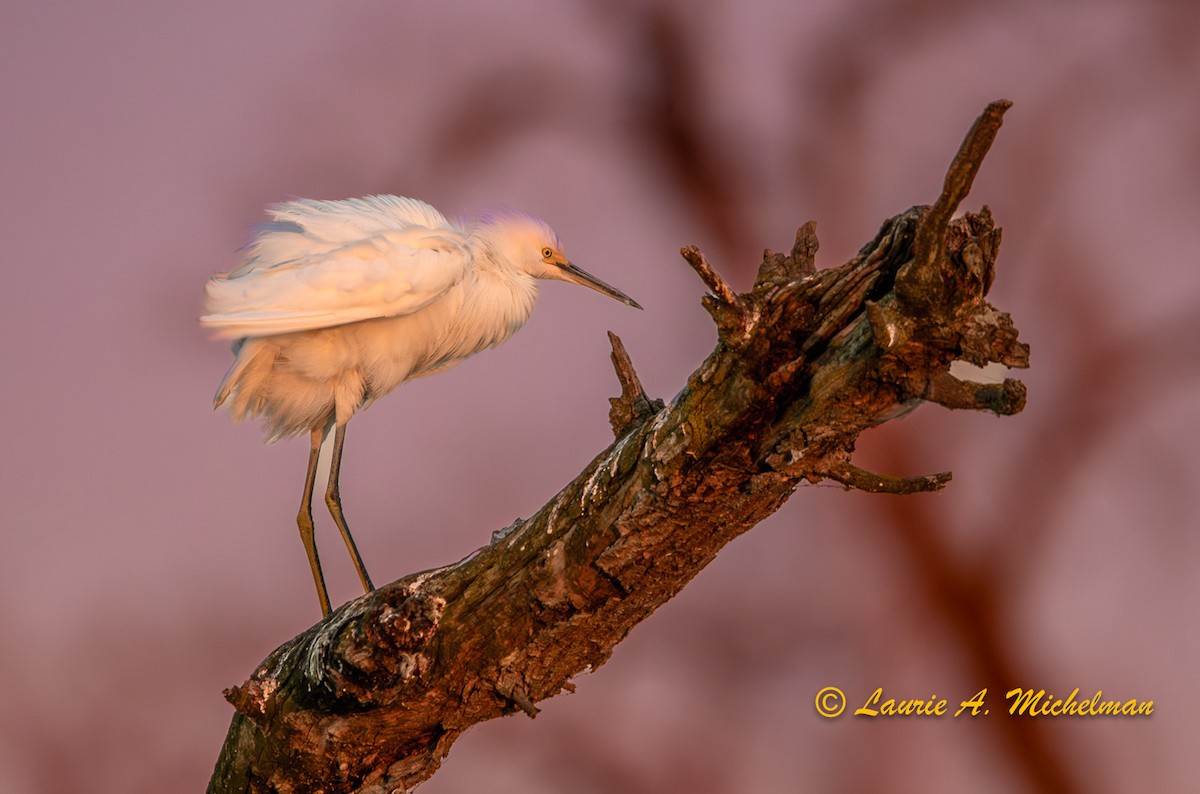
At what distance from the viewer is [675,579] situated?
1.63 m

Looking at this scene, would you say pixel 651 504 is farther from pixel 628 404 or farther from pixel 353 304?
pixel 353 304

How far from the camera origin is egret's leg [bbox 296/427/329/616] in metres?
2.93

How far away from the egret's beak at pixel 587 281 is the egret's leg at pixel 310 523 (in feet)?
2.75

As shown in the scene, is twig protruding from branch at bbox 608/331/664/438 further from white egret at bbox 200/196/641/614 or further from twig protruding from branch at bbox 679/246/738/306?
white egret at bbox 200/196/641/614

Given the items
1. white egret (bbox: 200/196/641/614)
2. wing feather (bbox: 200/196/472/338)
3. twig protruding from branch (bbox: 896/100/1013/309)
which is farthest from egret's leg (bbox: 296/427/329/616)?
twig protruding from branch (bbox: 896/100/1013/309)

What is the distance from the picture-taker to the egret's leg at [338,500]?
3027 millimetres

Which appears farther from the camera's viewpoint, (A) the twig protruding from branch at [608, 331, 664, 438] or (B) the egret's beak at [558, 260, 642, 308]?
(B) the egret's beak at [558, 260, 642, 308]

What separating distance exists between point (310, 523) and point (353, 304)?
71 cm

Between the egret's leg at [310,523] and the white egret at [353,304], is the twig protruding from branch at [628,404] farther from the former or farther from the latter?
the egret's leg at [310,523]

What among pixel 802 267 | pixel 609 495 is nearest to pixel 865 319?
pixel 802 267

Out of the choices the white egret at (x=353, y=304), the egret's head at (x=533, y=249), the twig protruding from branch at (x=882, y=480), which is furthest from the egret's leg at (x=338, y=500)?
the twig protruding from branch at (x=882, y=480)

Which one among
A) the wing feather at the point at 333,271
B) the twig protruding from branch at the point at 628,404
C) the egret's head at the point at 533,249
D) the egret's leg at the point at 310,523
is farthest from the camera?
the egret's head at the point at 533,249

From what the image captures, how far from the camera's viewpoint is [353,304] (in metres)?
2.71

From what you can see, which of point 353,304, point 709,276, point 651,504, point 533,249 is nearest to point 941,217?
point 709,276
